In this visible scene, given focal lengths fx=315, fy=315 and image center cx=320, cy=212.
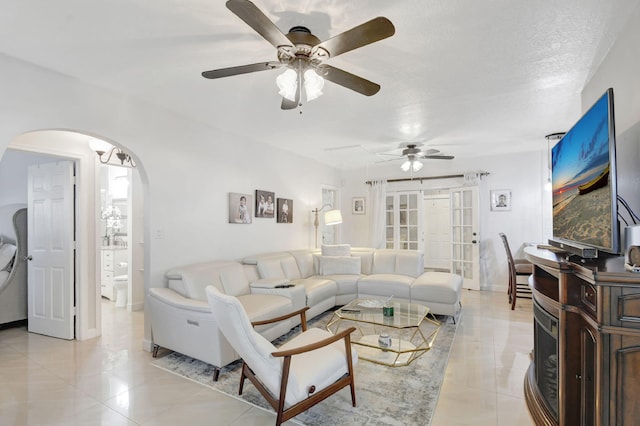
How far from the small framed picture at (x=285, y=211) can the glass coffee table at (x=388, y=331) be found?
215 centimetres

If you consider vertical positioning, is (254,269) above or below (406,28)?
below

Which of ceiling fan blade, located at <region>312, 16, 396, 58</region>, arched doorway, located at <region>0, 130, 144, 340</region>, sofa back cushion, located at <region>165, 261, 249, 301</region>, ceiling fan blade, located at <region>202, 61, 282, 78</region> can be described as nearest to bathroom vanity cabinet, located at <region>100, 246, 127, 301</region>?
arched doorway, located at <region>0, 130, 144, 340</region>

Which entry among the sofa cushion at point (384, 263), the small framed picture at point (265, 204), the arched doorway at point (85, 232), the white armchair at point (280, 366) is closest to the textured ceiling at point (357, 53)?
the arched doorway at point (85, 232)

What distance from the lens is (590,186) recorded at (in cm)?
166

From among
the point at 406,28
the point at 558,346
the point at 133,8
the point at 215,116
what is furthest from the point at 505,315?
the point at 133,8

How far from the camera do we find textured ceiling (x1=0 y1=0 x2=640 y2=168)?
178cm

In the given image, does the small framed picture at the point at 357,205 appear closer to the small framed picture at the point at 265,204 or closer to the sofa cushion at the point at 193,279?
the small framed picture at the point at 265,204

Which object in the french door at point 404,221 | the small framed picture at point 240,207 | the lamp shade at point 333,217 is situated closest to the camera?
the small framed picture at point 240,207

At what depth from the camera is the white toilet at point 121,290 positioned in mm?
4738

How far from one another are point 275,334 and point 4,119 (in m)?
2.82

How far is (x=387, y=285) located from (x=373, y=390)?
206 cm

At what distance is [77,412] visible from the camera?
2164mm

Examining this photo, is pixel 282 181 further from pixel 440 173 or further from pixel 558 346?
pixel 558 346

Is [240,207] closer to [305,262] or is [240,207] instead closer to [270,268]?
[270,268]
